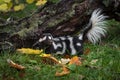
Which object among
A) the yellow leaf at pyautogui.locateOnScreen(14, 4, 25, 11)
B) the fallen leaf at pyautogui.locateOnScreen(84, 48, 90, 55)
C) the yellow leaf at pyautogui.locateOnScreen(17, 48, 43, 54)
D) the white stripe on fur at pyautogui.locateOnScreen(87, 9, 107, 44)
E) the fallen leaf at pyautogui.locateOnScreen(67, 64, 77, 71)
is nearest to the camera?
the fallen leaf at pyautogui.locateOnScreen(67, 64, 77, 71)

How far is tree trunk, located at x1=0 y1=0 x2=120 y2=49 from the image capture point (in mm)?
5590

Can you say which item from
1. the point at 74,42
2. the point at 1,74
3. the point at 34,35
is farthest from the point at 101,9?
the point at 1,74

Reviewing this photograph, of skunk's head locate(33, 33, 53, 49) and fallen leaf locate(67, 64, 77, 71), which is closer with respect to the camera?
fallen leaf locate(67, 64, 77, 71)

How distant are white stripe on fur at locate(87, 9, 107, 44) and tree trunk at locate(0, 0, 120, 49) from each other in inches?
4.0

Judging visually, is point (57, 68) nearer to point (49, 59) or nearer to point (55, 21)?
point (49, 59)

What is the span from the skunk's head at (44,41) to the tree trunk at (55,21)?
0.27ft

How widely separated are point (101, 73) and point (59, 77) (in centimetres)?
47

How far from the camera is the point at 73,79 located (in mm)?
4488

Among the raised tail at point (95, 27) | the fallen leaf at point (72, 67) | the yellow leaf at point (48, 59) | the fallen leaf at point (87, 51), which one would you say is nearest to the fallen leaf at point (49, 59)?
the yellow leaf at point (48, 59)

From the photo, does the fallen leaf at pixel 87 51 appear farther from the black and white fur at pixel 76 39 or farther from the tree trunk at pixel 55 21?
the tree trunk at pixel 55 21

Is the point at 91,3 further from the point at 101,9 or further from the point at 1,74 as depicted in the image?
the point at 1,74

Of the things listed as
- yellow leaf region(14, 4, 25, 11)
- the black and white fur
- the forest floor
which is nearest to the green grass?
the forest floor

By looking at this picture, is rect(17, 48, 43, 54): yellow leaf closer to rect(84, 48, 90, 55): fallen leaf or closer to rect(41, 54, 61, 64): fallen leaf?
rect(41, 54, 61, 64): fallen leaf

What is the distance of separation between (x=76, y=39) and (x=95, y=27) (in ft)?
1.19
